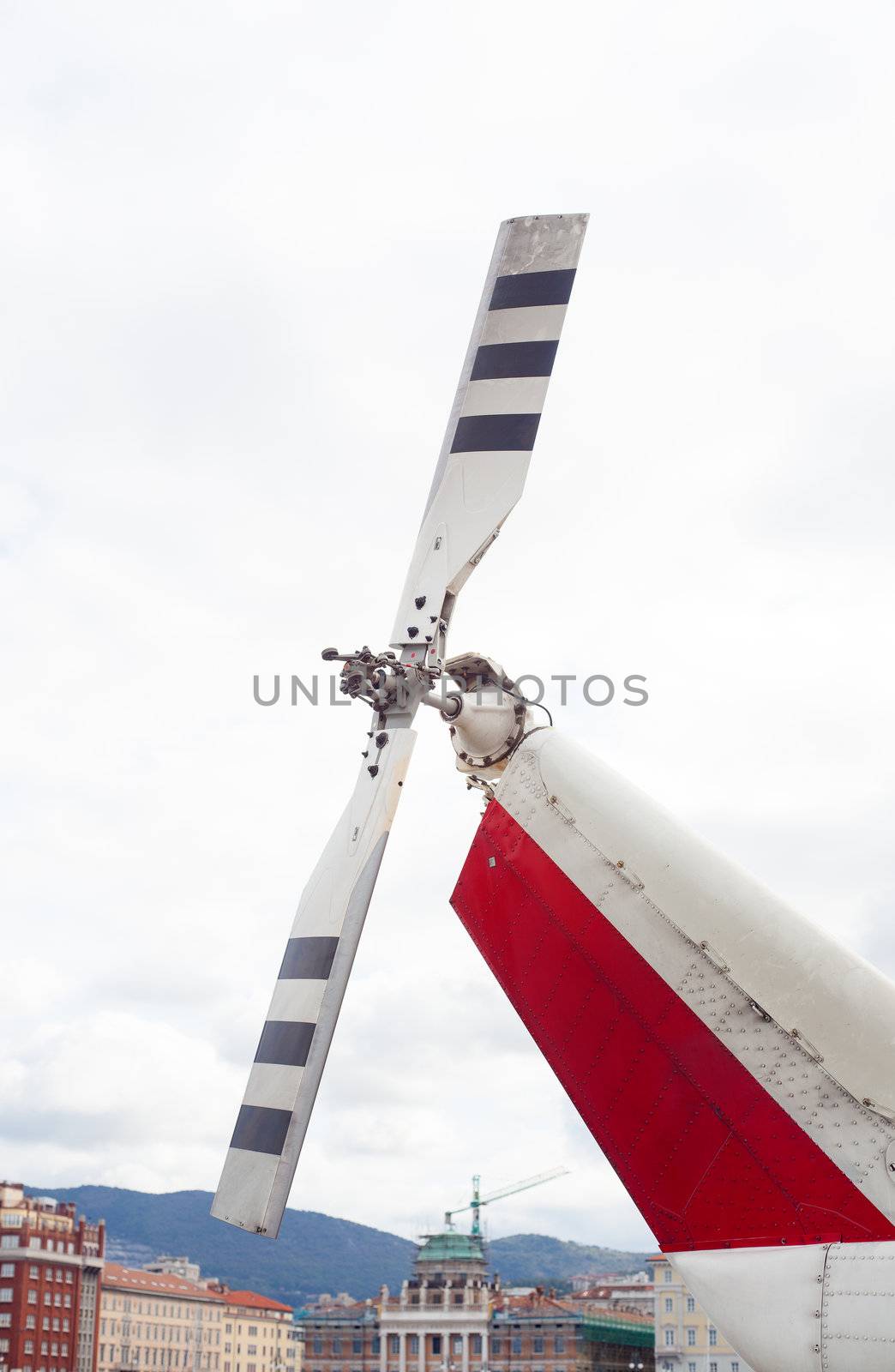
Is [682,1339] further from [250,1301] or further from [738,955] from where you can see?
[738,955]

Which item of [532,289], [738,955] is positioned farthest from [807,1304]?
[532,289]

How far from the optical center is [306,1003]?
8672mm

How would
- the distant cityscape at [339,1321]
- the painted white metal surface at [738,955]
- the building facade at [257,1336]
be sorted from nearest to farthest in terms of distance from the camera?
the painted white metal surface at [738,955], the distant cityscape at [339,1321], the building facade at [257,1336]

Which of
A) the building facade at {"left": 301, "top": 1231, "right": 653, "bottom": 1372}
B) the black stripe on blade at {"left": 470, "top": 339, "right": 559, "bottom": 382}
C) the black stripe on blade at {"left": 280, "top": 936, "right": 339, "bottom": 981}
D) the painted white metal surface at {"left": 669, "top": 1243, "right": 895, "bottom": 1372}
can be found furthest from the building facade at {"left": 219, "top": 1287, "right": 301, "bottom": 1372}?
the black stripe on blade at {"left": 470, "top": 339, "right": 559, "bottom": 382}

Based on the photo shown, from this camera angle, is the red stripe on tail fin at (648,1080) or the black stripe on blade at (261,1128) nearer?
the black stripe on blade at (261,1128)

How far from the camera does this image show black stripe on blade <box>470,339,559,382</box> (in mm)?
10148

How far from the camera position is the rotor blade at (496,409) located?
10094mm

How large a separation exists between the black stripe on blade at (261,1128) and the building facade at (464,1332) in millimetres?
116175

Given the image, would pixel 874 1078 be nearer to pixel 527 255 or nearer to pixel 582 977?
pixel 582 977

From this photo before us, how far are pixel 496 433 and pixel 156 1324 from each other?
139241 millimetres

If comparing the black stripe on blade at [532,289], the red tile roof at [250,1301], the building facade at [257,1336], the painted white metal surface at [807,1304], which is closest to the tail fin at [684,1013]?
the painted white metal surface at [807,1304]

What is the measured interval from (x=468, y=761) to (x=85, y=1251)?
406 feet

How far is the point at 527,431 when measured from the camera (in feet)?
33.3

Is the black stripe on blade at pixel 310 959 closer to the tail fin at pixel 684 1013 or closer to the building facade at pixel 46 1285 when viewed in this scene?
the tail fin at pixel 684 1013
